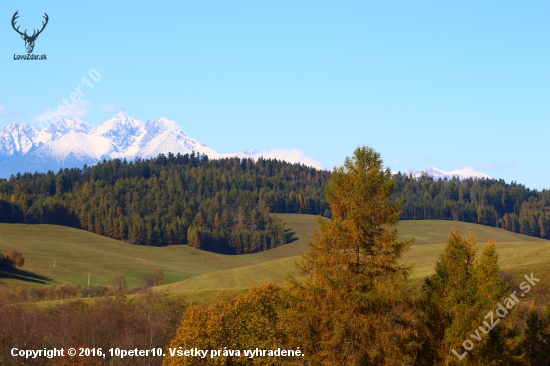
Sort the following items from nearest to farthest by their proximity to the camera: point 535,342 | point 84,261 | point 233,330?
point 233,330
point 535,342
point 84,261

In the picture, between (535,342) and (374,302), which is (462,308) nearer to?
(374,302)

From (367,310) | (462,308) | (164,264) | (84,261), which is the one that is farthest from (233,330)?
(164,264)

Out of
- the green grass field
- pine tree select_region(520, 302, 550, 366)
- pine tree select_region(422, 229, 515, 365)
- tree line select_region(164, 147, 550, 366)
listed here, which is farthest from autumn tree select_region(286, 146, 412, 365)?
the green grass field

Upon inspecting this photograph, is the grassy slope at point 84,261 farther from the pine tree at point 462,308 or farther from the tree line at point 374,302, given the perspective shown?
the pine tree at point 462,308

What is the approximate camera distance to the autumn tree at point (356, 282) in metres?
28.0

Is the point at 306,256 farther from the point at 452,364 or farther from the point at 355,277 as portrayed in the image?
the point at 452,364

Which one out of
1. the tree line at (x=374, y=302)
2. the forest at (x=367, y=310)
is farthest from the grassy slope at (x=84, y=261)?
the tree line at (x=374, y=302)

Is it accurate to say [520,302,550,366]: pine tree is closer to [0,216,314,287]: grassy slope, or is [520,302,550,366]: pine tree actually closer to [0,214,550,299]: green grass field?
[0,214,550,299]: green grass field

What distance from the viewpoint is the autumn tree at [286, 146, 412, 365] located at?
27984mm

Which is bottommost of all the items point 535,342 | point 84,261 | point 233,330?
point 84,261

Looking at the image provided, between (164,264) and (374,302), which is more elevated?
(374,302)

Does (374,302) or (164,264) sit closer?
(374,302)

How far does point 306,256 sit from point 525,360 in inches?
669

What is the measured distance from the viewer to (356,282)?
28.5 metres
